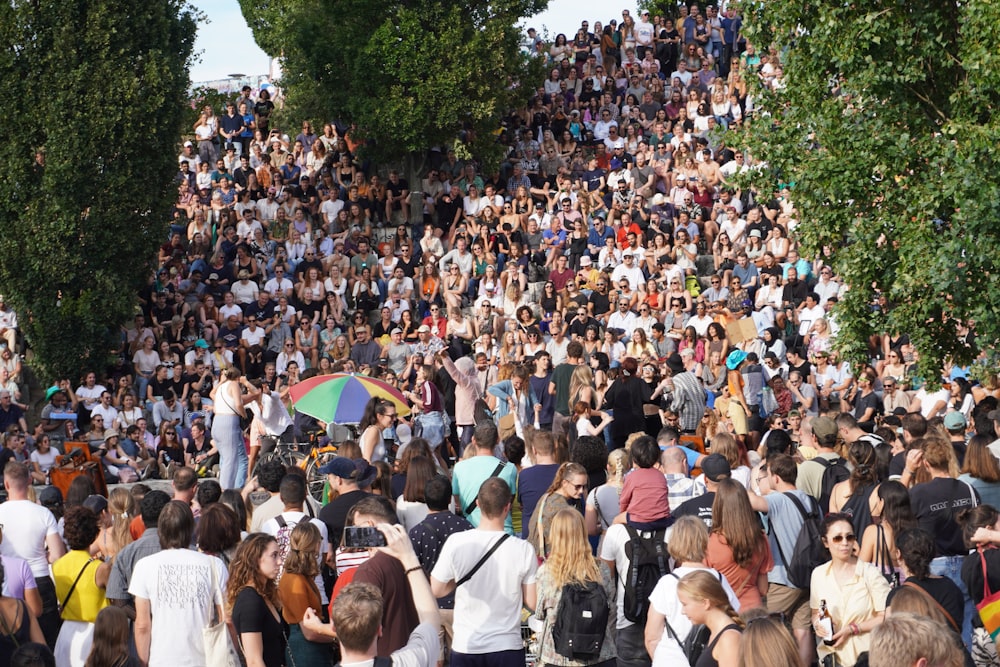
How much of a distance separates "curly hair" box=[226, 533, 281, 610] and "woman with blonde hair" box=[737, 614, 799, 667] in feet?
8.85

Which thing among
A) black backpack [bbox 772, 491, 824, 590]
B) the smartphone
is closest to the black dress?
black backpack [bbox 772, 491, 824, 590]

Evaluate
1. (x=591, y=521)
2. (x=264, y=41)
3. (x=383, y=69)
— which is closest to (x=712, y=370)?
(x=591, y=521)

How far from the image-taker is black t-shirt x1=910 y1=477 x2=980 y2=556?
8.26 m

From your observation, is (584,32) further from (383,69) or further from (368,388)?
(368,388)

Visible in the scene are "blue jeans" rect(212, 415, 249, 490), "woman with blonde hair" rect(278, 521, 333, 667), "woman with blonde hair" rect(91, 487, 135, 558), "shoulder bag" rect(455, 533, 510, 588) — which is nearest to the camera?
"shoulder bag" rect(455, 533, 510, 588)

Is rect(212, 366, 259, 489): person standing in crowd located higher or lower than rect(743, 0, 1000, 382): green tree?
lower

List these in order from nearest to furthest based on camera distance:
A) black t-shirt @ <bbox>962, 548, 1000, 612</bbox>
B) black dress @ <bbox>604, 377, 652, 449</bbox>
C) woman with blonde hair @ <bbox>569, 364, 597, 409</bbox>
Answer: black t-shirt @ <bbox>962, 548, 1000, 612</bbox> → woman with blonde hair @ <bbox>569, 364, 597, 409</bbox> → black dress @ <bbox>604, 377, 652, 449</bbox>

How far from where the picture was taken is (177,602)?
6703 mm

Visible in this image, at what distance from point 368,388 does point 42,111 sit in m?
11.0

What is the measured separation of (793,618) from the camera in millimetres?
8438

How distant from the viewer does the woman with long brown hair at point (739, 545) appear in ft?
24.1

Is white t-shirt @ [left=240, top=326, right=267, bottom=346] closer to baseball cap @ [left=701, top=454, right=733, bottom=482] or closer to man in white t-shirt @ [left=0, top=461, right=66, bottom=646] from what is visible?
man in white t-shirt @ [left=0, top=461, right=66, bottom=646]

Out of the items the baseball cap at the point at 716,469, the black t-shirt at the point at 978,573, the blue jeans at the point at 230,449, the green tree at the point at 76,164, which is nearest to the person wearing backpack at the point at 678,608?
the baseball cap at the point at 716,469

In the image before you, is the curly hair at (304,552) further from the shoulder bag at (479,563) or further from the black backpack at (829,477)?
the black backpack at (829,477)
